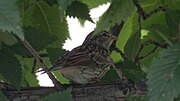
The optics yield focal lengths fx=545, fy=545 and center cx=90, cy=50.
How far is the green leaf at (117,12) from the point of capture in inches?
50.3

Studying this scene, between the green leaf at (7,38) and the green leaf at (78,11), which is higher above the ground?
the green leaf at (78,11)

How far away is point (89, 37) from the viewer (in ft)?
7.79

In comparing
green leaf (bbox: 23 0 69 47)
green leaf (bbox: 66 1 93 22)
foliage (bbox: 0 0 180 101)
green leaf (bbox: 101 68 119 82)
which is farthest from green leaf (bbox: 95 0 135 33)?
green leaf (bbox: 23 0 69 47)

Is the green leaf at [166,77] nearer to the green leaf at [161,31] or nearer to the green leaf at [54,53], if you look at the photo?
the green leaf at [161,31]

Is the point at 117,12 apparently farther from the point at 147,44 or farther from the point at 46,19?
the point at 46,19

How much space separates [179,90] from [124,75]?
0.46 m

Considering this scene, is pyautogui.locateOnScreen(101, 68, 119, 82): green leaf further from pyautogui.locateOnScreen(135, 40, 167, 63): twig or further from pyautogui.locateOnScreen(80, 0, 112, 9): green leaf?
pyautogui.locateOnScreen(80, 0, 112, 9): green leaf

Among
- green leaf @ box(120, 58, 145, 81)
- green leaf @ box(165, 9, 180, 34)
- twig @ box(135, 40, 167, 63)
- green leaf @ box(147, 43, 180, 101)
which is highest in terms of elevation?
green leaf @ box(165, 9, 180, 34)

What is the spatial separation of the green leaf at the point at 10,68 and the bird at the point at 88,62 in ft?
0.97

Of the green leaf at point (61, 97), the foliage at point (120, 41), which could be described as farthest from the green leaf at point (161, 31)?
the green leaf at point (61, 97)

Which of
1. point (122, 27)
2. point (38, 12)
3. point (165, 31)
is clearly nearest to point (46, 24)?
point (38, 12)

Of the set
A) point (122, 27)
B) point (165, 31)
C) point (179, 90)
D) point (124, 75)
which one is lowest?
point (179, 90)

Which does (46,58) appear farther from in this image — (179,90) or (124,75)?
(179,90)

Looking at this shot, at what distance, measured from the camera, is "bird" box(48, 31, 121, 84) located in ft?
6.34
